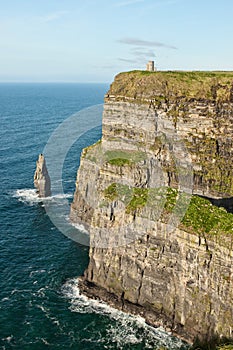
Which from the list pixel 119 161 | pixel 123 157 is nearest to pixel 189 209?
pixel 119 161

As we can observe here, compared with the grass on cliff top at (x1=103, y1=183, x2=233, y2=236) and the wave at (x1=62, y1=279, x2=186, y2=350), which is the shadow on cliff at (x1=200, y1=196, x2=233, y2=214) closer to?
the grass on cliff top at (x1=103, y1=183, x2=233, y2=236)

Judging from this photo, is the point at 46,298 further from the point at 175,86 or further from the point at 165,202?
the point at 175,86

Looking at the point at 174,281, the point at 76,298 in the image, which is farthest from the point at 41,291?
the point at 174,281

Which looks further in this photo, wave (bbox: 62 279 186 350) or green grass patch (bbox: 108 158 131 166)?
green grass patch (bbox: 108 158 131 166)

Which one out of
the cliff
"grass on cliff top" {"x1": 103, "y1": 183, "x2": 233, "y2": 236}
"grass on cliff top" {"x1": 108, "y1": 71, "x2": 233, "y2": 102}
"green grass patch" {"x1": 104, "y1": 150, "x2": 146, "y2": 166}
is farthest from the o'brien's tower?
"grass on cliff top" {"x1": 103, "y1": 183, "x2": 233, "y2": 236}

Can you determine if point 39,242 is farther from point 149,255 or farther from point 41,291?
point 149,255

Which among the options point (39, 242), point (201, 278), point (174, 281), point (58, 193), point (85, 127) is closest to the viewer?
point (201, 278)

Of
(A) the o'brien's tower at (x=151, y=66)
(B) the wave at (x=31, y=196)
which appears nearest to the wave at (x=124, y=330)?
(B) the wave at (x=31, y=196)
